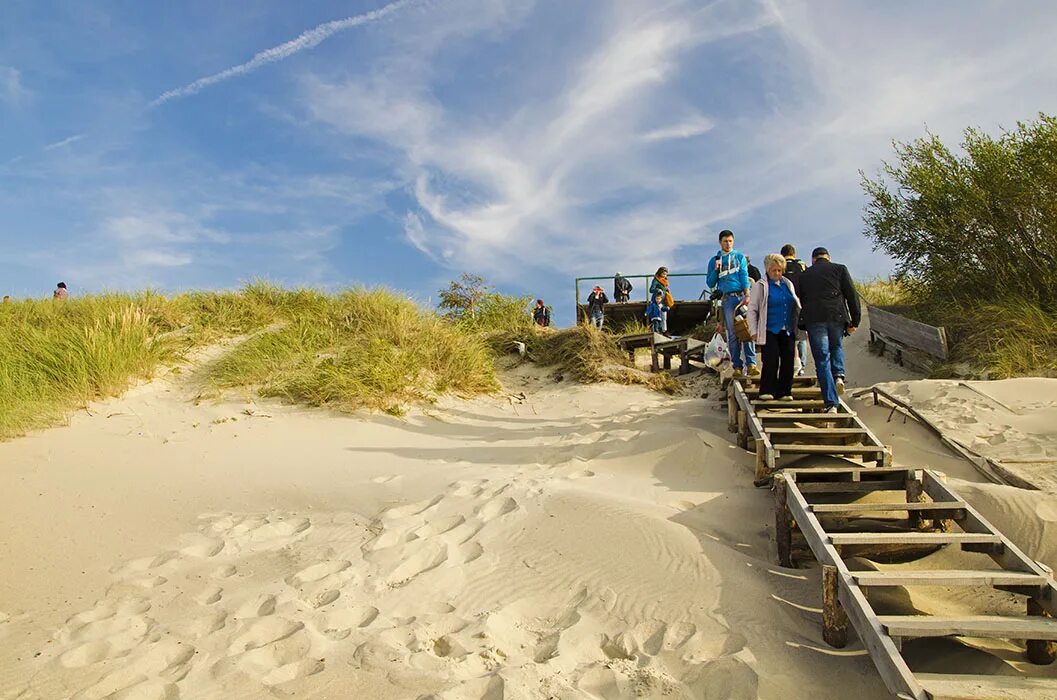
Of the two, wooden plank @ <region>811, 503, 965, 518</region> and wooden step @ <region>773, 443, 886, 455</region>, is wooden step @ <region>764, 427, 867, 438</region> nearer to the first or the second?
wooden step @ <region>773, 443, 886, 455</region>

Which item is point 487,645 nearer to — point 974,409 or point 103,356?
point 974,409

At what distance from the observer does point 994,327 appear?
10805 mm

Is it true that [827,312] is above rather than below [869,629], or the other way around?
above

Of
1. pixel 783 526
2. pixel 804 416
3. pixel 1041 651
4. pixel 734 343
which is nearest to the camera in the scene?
pixel 1041 651

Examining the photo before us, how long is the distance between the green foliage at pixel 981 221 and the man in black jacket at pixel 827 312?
6345mm

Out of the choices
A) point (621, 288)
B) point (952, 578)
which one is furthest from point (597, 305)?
point (952, 578)

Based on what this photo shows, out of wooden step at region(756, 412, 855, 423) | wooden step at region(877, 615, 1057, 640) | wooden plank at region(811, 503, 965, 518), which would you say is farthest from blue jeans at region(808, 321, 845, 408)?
wooden step at region(877, 615, 1057, 640)

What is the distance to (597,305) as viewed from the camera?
56.5 feet

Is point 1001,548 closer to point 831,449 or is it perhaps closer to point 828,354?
point 831,449

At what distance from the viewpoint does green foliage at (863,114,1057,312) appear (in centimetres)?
1148

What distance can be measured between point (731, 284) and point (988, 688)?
19.5ft

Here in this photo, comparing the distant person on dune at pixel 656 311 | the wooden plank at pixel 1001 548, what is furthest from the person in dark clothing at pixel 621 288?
the wooden plank at pixel 1001 548

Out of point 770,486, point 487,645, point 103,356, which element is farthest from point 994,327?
point 103,356

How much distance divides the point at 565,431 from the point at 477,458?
1.64 meters
